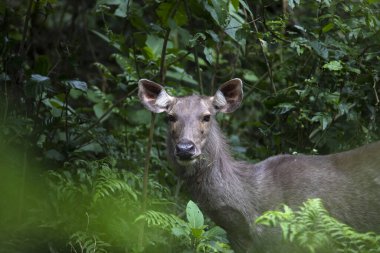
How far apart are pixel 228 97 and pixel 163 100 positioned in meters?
0.75

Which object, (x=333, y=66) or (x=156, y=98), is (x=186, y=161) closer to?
(x=156, y=98)

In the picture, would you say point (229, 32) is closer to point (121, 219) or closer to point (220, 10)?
point (220, 10)

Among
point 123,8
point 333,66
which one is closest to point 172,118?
point 333,66

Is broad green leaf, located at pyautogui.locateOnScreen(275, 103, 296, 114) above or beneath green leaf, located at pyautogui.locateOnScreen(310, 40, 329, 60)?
beneath

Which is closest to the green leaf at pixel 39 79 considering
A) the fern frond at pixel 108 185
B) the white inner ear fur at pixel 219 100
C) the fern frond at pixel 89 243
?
the fern frond at pixel 108 185

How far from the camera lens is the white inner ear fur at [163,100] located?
804cm

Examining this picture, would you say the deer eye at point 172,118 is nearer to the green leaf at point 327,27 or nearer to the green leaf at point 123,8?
the green leaf at point 123,8

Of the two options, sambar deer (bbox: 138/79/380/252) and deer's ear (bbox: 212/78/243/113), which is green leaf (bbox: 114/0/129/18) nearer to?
sambar deer (bbox: 138/79/380/252)

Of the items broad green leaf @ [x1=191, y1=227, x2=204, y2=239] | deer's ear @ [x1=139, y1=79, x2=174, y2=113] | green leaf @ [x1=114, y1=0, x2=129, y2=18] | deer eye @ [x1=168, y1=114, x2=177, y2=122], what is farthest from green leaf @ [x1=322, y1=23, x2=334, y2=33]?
broad green leaf @ [x1=191, y1=227, x2=204, y2=239]

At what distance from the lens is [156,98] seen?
26.6 feet

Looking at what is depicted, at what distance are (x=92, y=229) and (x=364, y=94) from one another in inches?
144

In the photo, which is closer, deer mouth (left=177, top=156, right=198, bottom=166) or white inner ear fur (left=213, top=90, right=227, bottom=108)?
deer mouth (left=177, top=156, right=198, bottom=166)

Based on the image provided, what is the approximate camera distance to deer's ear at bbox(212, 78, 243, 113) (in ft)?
26.4

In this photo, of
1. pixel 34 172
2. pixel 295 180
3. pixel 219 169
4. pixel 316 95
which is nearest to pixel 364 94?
pixel 316 95
